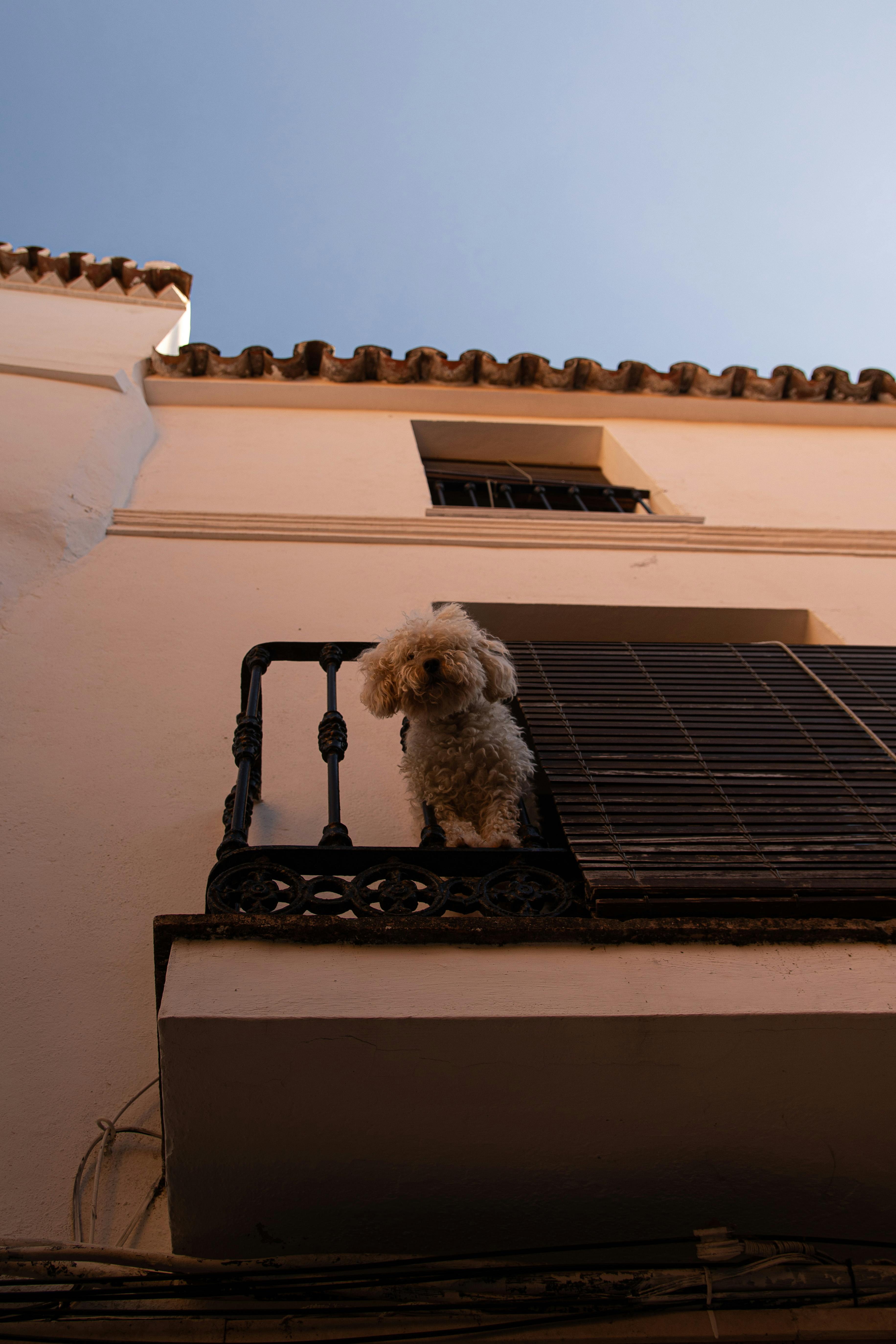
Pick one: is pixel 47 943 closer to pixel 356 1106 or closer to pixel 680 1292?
pixel 356 1106

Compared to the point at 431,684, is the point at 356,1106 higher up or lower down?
lower down

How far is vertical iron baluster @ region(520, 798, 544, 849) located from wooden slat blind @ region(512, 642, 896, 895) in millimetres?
111

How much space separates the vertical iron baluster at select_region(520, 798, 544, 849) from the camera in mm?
3277

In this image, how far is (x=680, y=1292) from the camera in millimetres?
2377

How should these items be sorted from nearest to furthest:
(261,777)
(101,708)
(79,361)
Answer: (261,777)
(101,708)
(79,361)

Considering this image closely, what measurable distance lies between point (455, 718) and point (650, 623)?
2.22m

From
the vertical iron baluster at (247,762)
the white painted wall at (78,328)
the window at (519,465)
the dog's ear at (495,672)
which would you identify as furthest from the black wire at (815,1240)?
the white painted wall at (78,328)

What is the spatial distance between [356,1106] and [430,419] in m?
7.02

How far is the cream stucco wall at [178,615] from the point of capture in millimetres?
3076

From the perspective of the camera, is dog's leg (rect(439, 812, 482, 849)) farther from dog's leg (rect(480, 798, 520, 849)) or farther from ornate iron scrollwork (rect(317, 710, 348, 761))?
ornate iron scrollwork (rect(317, 710, 348, 761))

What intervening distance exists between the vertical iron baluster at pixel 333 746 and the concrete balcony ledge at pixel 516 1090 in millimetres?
485

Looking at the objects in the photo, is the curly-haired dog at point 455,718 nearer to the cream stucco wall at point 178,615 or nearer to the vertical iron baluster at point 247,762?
the cream stucco wall at point 178,615

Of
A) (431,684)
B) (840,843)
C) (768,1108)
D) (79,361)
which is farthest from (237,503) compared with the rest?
(768,1108)

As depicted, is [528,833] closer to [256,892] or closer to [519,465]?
[256,892]
